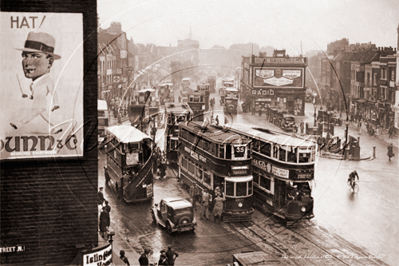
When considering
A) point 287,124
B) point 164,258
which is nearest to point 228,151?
point 287,124

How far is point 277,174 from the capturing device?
16453mm

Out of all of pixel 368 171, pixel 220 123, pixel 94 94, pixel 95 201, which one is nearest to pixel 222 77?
pixel 220 123

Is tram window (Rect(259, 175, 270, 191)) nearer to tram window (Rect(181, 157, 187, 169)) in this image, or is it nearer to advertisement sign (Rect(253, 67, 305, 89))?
tram window (Rect(181, 157, 187, 169))

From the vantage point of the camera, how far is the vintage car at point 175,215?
14.6 metres

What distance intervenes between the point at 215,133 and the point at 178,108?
2.13 m

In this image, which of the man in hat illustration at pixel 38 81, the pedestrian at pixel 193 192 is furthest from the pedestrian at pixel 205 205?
the man in hat illustration at pixel 38 81

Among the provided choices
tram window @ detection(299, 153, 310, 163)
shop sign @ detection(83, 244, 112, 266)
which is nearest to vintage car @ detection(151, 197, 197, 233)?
tram window @ detection(299, 153, 310, 163)

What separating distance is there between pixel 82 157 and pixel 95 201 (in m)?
0.98

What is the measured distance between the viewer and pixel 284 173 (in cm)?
1622

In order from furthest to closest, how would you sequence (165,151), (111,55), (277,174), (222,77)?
(277,174) < (165,151) < (222,77) < (111,55)

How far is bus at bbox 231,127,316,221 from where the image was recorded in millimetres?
16000

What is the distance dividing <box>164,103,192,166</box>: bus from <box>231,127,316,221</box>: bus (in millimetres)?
3035

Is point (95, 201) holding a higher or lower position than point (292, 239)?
higher

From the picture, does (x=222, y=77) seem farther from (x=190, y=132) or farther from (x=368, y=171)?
(x=368, y=171)
